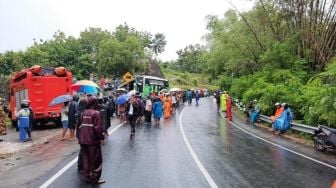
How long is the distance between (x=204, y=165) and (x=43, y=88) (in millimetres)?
15193

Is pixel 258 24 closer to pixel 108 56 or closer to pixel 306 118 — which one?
pixel 306 118

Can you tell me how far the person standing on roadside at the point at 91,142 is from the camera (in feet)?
31.2

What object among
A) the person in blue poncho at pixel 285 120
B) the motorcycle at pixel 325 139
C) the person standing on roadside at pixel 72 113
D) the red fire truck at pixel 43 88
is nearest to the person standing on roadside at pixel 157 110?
the red fire truck at pixel 43 88

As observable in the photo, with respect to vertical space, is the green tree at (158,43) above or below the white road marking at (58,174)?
above

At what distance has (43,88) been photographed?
24.7m

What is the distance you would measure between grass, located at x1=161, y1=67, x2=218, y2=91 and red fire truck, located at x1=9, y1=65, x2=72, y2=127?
6524 cm

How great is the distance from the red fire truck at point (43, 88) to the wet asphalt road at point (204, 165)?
8.15 meters

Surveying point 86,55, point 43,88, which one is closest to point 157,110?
point 43,88

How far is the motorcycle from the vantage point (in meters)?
15.0

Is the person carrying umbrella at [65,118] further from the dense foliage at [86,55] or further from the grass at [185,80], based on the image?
the grass at [185,80]

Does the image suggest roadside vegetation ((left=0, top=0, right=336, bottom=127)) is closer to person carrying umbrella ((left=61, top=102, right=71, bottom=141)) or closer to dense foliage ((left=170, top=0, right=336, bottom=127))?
dense foliage ((left=170, top=0, right=336, bottom=127))

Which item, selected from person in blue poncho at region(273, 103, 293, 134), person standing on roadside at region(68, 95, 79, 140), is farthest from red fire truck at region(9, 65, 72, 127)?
person in blue poncho at region(273, 103, 293, 134)

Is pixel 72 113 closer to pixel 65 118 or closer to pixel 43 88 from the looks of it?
pixel 65 118

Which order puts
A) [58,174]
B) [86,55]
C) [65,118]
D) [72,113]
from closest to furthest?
[58,174] → [72,113] → [65,118] → [86,55]
